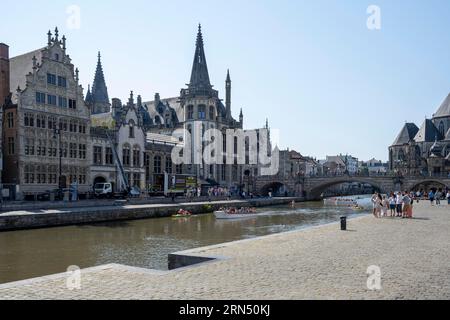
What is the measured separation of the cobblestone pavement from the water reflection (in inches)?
244

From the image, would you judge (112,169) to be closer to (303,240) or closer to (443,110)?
(303,240)

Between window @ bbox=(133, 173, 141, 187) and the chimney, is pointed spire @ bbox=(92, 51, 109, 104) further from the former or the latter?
the chimney

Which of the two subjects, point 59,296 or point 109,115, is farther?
point 109,115

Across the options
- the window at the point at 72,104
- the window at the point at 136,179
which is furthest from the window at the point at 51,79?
the window at the point at 136,179

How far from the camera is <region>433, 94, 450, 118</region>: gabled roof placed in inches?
4124

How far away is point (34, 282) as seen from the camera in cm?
993

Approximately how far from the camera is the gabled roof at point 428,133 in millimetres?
104625

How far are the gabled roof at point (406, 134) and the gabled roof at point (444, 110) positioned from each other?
5914mm

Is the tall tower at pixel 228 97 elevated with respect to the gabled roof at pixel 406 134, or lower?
elevated

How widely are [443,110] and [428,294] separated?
109464 millimetres

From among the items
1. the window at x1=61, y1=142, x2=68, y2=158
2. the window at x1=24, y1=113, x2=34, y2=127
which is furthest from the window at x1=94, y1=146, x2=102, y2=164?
the window at x1=24, y1=113, x2=34, y2=127

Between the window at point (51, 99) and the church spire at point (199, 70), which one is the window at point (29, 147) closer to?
the window at point (51, 99)

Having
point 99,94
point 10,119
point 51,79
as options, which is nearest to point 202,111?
point 99,94
